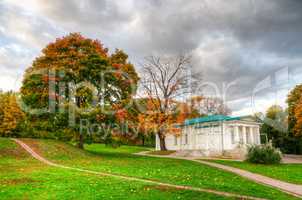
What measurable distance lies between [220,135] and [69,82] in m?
20.5

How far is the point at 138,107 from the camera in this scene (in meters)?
39.8

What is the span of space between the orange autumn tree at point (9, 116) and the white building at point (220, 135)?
2468cm

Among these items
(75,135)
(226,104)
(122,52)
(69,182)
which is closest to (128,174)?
(69,182)

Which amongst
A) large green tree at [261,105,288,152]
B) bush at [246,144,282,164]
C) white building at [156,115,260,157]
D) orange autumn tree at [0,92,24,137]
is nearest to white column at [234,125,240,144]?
white building at [156,115,260,157]

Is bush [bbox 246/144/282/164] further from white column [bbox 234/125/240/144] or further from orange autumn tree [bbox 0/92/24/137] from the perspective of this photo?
orange autumn tree [bbox 0/92/24/137]

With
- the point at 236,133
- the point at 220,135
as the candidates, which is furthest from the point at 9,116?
the point at 236,133

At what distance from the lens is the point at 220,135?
40.6m

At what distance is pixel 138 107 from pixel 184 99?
9135mm

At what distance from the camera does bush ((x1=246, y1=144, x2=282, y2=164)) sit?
89.7ft

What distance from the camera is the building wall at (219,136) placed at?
4038 centimetres

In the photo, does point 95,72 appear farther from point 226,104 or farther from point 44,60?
point 226,104

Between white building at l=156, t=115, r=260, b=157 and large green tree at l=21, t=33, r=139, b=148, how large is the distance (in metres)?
14.7

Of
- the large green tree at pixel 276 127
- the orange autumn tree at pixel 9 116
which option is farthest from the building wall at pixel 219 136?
the orange autumn tree at pixel 9 116

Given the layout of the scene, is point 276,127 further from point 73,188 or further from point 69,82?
point 73,188
